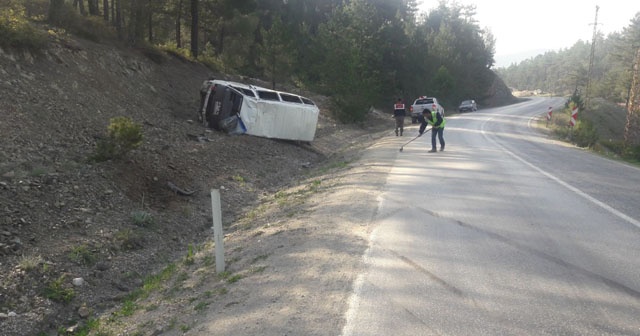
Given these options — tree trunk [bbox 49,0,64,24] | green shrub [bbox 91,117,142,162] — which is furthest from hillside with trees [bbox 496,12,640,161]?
tree trunk [bbox 49,0,64,24]

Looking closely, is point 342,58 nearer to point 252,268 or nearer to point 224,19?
point 224,19

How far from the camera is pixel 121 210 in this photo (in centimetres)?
886

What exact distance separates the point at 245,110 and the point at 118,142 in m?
7.59

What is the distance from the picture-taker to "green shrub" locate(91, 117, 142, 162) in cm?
1024

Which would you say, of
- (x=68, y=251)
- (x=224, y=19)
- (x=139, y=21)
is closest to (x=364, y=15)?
(x=224, y=19)

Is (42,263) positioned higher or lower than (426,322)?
lower

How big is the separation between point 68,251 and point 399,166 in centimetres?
828

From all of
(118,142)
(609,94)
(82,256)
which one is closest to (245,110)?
(118,142)

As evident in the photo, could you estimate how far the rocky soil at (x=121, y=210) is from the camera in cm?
555

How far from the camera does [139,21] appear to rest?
821 inches

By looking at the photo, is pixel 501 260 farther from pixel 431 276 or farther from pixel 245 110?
pixel 245 110

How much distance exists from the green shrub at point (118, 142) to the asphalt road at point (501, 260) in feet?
18.5

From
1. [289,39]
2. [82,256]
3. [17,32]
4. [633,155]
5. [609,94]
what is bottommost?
[82,256]

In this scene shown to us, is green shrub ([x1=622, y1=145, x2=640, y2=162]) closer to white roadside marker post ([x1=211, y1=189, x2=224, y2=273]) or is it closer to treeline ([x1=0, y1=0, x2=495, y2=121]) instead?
treeline ([x1=0, y1=0, x2=495, y2=121])
